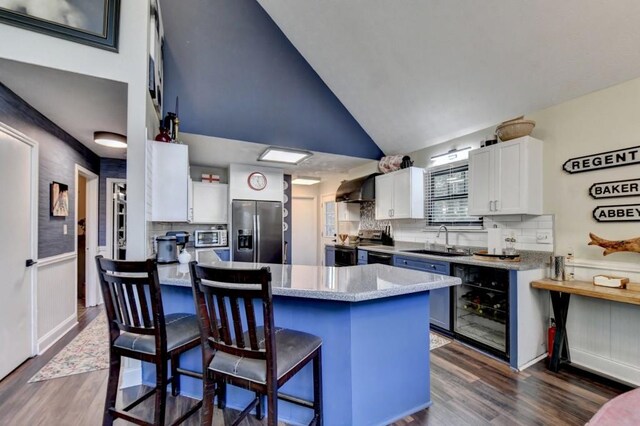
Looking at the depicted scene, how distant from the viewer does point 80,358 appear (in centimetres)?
283

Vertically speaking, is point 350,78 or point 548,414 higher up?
point 350,78

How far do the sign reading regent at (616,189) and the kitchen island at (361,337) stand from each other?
191 centimetres

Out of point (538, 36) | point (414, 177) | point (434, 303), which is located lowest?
point (434, 303)

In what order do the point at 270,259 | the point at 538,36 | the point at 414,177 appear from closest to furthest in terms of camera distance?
the point at 538,36 → the point at 414,177 → the point at 270,259

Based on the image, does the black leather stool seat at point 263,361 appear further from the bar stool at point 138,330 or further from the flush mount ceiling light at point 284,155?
the flush mount ceiling light at point 284,155

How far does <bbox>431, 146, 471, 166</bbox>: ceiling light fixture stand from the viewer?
150 inches

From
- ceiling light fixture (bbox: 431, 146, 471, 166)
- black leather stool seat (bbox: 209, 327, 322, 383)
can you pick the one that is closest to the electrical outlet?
ceiling light fixture (bbox: 431, 146, 471, 166)

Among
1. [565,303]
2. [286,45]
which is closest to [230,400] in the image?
[565,303]

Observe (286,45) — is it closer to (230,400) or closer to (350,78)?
(350,78)

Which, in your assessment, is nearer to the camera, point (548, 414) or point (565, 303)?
point (548, 414)

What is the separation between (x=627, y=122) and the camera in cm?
244

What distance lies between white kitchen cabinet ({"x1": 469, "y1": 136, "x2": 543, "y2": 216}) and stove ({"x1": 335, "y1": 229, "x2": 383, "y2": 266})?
2121mm

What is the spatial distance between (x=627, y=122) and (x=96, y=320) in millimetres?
6310

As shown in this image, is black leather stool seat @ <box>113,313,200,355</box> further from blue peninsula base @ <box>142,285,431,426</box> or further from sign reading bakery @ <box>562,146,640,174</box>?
sign reading bakery @ <box>562,146,640,174</box>
